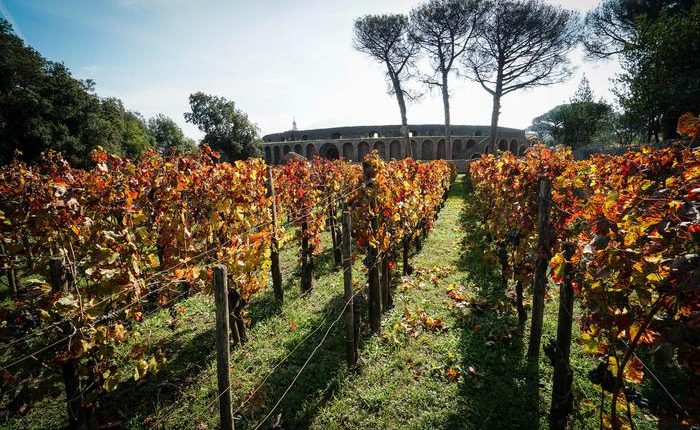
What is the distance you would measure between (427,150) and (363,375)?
149ft

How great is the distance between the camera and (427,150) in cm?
4622

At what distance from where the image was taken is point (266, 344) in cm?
477

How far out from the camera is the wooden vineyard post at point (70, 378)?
2357 millimetres

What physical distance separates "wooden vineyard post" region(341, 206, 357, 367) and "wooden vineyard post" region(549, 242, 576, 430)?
2244mm

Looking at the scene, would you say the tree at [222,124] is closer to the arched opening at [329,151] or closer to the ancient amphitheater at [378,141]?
the ancient amphitheater at [378,141]

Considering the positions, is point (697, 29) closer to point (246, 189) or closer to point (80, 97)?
point (246, 189)

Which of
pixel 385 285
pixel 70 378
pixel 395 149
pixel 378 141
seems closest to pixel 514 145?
pixel 395 149

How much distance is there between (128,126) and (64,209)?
47375mm

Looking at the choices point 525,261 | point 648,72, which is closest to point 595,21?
point 648,72

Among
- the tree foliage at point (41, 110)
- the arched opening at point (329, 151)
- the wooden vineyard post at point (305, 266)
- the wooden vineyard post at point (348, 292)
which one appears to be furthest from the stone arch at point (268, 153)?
the wooden vineyard post at point (348, 292)

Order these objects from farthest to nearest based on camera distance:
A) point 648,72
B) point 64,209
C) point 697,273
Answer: point 648,72
point 64,209
point 697,273

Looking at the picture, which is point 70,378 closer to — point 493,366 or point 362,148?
point 493,366

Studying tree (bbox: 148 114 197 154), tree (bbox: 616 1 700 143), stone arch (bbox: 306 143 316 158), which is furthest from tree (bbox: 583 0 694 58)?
tree (bbox: 148 114 197 154)

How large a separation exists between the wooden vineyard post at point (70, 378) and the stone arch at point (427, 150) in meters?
46.4
